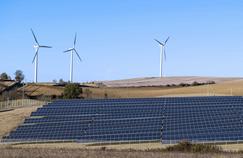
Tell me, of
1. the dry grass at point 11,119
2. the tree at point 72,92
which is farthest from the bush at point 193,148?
the tree at point 72,92

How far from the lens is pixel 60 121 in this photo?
4284cm

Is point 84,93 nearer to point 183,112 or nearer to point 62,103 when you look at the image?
point 62,103

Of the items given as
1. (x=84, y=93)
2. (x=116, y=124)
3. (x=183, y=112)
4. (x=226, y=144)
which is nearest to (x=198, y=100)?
(x=183, y=112)

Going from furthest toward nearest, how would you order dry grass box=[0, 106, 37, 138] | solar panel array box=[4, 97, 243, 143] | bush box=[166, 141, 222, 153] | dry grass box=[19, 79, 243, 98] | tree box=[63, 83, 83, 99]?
1. dry grass box=[19, 79, 243, 98]
2. tree box=[63, 83, 83, 99]
3. dry grass box=[0, 106, 37, 138]
4. solar panel array box=[4, 97, 243, 143]
5. bush box=[166, 141, 222, 153]

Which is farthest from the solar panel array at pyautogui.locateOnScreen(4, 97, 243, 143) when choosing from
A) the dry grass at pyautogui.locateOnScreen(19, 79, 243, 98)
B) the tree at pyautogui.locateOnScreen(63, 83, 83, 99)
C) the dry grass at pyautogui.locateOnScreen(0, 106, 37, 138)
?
the dry grass at pyautogui.locateOnScreen(19, 79, 243, 98)

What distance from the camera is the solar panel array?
122 ft

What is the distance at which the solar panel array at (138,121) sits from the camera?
37.3m

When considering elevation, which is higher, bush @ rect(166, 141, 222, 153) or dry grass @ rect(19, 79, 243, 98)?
dry grass @ rect(19, 79, 243, 98)

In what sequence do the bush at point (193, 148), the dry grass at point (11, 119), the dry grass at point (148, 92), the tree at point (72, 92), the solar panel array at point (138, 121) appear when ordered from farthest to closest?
the dry grass at point (148, 92), the tree at point (72, 92), the dry grass at point (11, 119), the solar panel array at point (138, 121), the bush at point (193, 148)

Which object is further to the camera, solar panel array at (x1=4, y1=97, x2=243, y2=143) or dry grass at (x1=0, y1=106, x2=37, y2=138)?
dry grass at (x1=0, y1=106, x2=37, y2=138)

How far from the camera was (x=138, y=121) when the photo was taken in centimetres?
4131

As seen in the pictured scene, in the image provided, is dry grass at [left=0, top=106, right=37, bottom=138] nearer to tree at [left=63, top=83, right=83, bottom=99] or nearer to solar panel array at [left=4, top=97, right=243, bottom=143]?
solar panel array at [left=4, top=97, right=243, bottom=143]

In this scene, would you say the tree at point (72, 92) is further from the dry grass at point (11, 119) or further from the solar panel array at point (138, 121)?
the solar panel array at point (138, 121)

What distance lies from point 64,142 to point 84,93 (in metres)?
61.8
